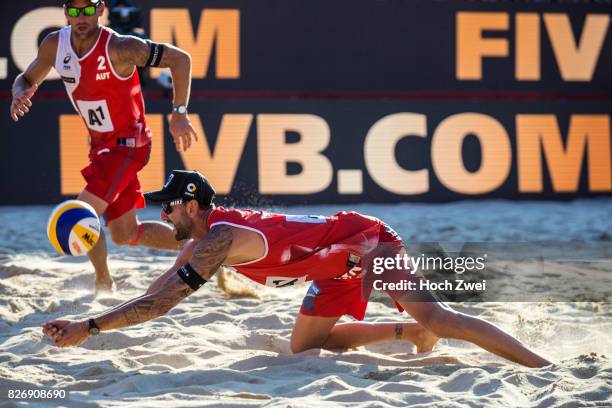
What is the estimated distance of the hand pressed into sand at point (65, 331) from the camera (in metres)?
3.83

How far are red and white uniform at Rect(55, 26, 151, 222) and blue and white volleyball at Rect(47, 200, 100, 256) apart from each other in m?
0.75

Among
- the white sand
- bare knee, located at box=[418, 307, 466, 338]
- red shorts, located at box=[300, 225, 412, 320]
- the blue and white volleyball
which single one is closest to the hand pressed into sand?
the white sand

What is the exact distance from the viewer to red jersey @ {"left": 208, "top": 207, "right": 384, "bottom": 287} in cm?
434

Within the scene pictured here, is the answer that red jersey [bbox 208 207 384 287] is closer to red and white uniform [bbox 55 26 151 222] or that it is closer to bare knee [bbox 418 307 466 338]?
bare knee [bbox 418 307 466 338]

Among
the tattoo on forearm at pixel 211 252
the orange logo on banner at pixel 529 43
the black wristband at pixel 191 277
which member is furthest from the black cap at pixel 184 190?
the orange logo on banner at pixel 529 43

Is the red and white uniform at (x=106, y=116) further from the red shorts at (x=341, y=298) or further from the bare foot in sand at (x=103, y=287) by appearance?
the red shorts at (x=341, y=298)

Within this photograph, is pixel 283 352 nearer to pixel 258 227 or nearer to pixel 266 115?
pixel 258 227

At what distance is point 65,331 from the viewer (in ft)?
12.6

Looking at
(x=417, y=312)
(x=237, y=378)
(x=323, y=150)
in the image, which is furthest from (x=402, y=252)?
(x=323, y=150)

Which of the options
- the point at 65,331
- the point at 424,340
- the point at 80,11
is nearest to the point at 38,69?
the point at 80,11

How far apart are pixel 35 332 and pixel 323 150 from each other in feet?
19.4

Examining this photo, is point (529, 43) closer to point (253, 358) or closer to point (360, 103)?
point (360, 103)

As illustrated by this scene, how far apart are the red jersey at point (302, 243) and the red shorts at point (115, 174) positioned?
158 centimetres

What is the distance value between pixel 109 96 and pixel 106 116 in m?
0.12
